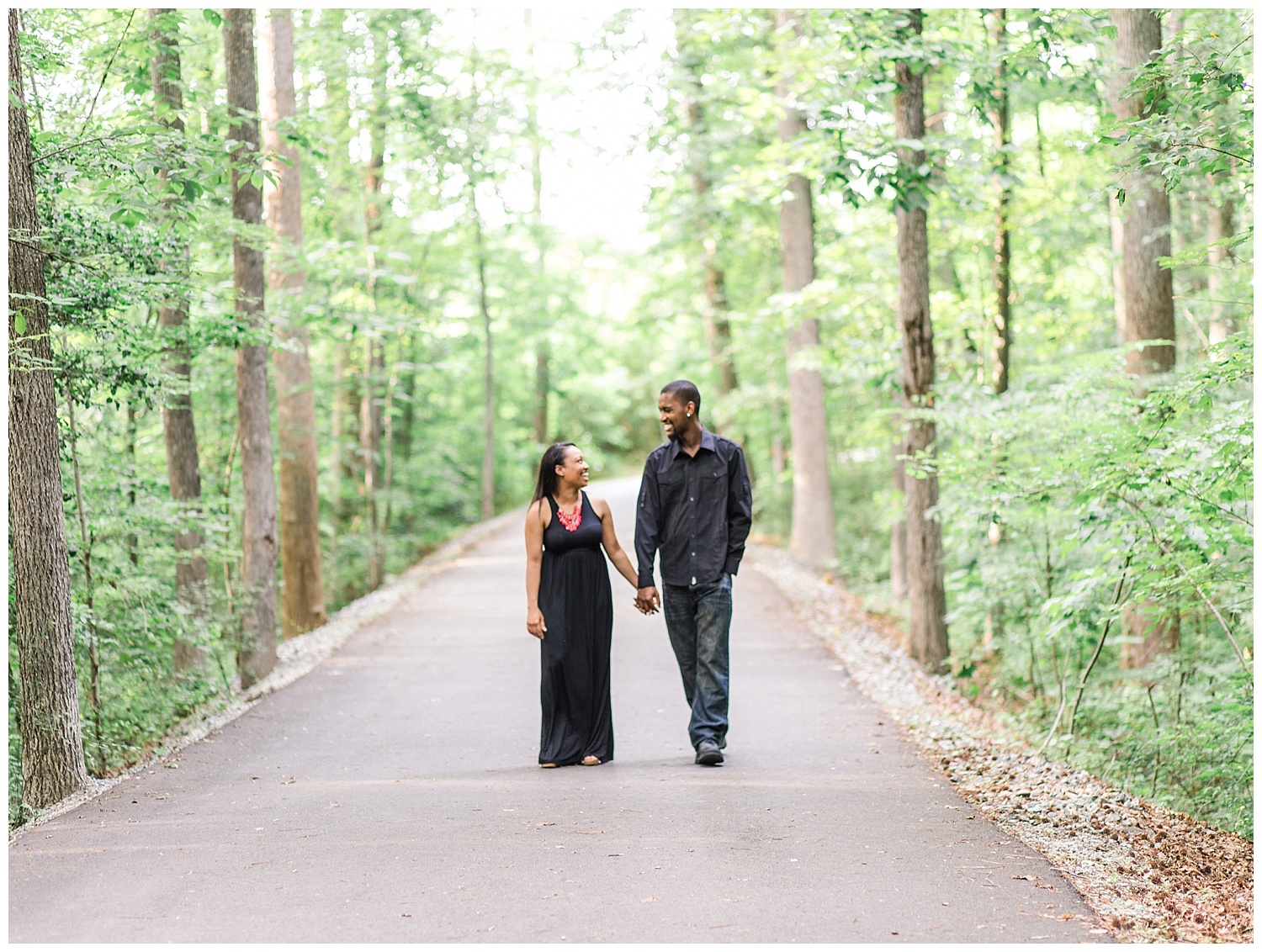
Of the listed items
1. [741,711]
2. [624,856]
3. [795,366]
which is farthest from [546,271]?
[624,856]

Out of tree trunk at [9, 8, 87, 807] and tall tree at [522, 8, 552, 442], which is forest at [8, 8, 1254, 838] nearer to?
tree trunk at [9, 8, 87, 807]

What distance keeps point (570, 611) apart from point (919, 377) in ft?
18.5

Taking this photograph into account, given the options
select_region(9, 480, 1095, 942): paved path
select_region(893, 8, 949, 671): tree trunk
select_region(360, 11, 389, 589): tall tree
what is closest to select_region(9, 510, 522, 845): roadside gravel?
select_region(9, 480, 1095, 942): paved path

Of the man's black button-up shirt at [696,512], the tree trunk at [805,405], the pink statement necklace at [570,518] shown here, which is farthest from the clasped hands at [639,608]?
the tree trunk at [805,405]

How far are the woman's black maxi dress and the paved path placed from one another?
24 centimetres

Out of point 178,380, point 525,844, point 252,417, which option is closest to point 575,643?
point 525,844

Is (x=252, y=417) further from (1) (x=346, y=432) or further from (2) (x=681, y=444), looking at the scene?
(1) (x=346, y=432)

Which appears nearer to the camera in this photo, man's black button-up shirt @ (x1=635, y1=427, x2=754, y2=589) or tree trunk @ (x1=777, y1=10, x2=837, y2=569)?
man's black button-up shirt @ (x1=635, y1=427, x2=754, y2=589)

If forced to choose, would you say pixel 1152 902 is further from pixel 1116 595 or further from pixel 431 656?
pixel 431 656

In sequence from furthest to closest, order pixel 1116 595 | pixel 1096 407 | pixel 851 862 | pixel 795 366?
pixel 795 366
pixel 1096 407
pixel 1116 595
pixel 851 862

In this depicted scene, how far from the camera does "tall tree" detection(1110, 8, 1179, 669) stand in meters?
11.2

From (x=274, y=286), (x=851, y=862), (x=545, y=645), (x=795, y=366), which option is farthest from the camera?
(x=795, y=366)

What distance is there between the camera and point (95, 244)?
25.3 ft

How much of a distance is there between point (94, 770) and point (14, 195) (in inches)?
165
